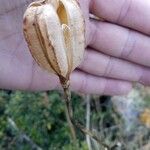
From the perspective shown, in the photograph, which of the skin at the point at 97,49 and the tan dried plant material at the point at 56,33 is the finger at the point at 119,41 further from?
the tan dried plant material at the point at 56,33

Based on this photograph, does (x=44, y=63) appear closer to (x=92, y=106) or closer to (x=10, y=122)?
(x=10, y=122)

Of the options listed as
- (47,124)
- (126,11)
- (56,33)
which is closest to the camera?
(56,33)

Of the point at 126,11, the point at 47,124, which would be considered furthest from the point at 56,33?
the point at 47,124

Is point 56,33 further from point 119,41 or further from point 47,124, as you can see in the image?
point 47,124

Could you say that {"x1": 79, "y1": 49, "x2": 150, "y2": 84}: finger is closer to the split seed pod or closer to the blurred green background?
the blurred green background

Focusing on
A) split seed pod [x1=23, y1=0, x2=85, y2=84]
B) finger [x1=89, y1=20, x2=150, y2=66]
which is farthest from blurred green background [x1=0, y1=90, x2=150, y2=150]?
split seed pod [x1=23, y1=0, x2=85, y2=84]

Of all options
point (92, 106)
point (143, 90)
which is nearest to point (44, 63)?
point (92, 106)

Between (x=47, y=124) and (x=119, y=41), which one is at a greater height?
(x=119, y=41)
